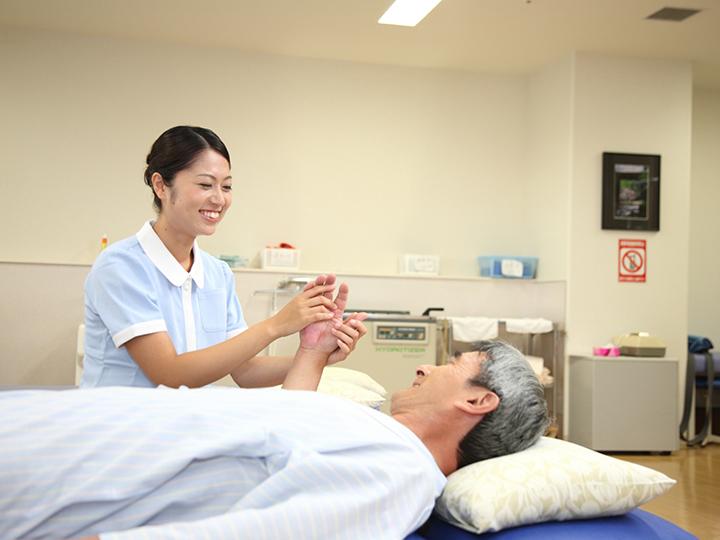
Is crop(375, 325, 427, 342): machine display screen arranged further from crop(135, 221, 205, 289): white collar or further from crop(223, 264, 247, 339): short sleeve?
crop(135, 221, 205, 289): white collar

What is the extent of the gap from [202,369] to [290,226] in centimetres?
425

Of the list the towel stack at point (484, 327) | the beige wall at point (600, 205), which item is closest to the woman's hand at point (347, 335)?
the towel stack at point (484, 327)

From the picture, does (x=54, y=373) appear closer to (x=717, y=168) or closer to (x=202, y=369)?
(x=202, y=369)

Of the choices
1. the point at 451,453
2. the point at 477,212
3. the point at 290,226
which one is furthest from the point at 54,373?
the point at 451,453

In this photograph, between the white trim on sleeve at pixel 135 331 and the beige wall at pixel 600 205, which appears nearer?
the white trim on sleeve at pixel 135 331

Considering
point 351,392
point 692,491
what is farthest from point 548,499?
point 692,491

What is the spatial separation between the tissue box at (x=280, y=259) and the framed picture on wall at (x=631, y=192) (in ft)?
6.90

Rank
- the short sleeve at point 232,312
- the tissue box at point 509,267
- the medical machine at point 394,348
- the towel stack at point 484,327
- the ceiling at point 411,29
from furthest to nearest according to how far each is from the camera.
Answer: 1. the tissue box at point 509,267
2. the towel stack at point 484,327
3. the medical machine at point 394,348
4. the ceiling at point 411,29
5. the short sleeve at point 232,312

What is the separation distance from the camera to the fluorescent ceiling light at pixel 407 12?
4758 mm

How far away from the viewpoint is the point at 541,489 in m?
1.53

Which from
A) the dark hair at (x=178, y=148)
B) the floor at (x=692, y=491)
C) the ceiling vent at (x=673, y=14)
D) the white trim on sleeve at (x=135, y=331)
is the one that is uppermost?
the ceiling vent at (x=673, y=14)

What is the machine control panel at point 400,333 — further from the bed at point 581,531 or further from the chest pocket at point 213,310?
the bed at point 581,531

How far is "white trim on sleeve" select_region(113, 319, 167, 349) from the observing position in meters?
1.71

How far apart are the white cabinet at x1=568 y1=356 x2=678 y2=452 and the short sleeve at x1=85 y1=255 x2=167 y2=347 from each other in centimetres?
399
